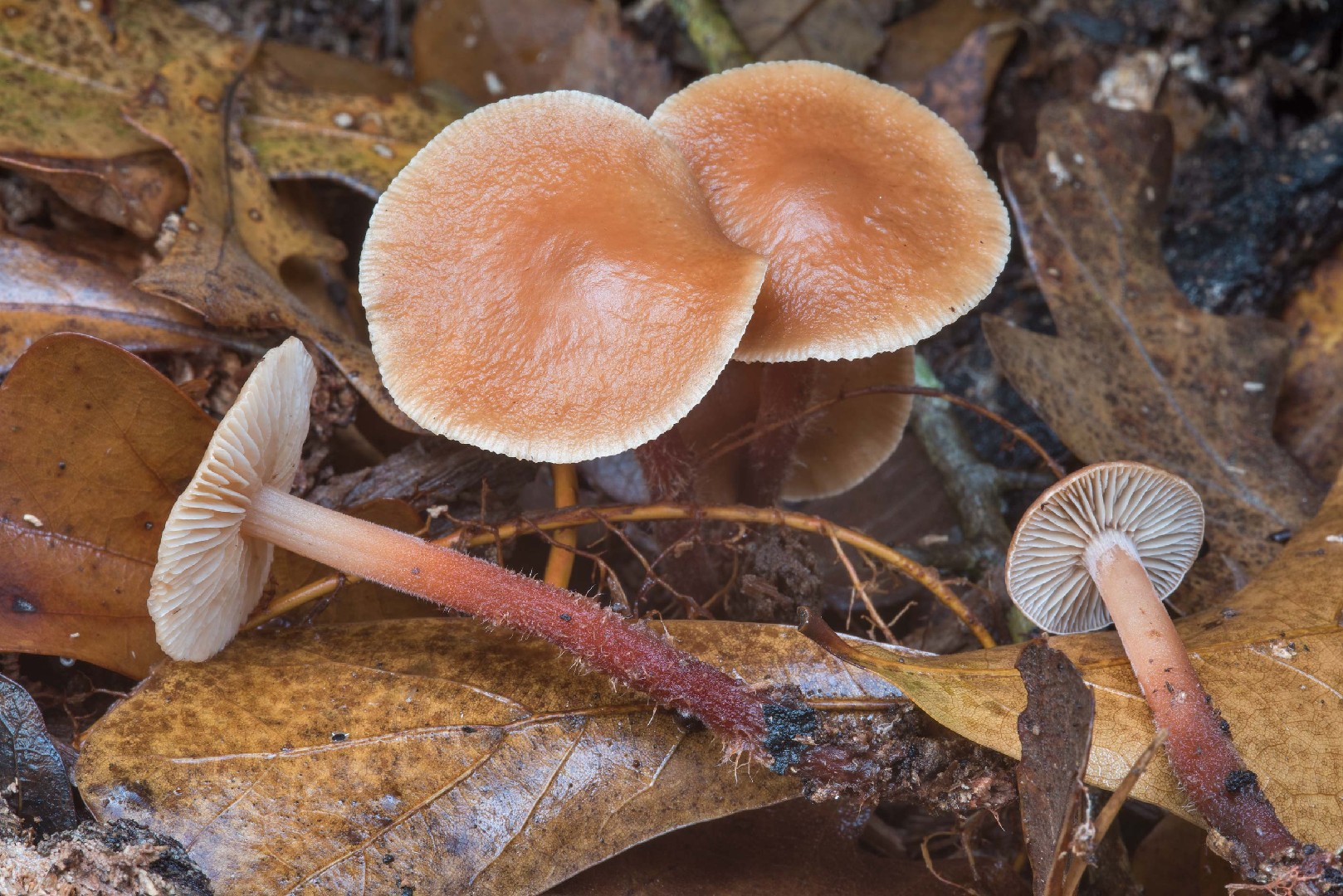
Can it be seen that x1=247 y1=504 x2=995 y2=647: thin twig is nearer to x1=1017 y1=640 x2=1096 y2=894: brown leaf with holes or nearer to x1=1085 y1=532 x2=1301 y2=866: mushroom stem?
x1=1085 y1=532 x2=1301 y2=866: mushroom stem

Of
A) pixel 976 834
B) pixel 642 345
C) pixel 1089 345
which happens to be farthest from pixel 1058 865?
pixel 1089 345

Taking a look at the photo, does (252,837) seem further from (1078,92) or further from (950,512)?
(1078,92)

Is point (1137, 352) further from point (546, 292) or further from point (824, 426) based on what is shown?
point (546, 292)

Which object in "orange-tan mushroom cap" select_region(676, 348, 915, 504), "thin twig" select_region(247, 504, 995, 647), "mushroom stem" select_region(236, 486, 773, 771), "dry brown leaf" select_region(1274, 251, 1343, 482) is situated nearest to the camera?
"mushroom stem" select_region(236, 486, 773, 771)

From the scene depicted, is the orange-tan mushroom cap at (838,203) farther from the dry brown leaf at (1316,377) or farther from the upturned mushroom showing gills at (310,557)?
the dry brown leaf at (1316,377)

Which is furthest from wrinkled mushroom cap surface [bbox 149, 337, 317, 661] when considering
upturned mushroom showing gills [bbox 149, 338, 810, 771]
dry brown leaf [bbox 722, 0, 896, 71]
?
dry brown leaf [bbox 722, 0, 896, 71]

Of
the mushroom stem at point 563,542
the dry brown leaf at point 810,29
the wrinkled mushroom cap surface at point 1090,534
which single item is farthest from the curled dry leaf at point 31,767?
the dry brown leaf at point 810,29
